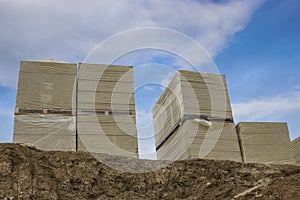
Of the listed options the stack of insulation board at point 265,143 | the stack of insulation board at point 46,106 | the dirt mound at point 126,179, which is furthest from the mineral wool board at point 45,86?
the stack of insulation board at point 265,143

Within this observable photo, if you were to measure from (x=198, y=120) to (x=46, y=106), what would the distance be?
3.64 m

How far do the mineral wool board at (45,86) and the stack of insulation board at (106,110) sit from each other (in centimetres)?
28

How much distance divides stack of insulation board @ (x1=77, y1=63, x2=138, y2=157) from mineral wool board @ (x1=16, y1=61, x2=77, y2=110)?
0.28 meters

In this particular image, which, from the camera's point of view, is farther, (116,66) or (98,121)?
(116,66)

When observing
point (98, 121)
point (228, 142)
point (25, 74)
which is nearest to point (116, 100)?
point (98, 121)

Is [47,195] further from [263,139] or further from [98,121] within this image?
[263,139]

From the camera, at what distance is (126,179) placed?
24.2ft

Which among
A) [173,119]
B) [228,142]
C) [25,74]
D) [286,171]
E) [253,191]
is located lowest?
[253,191]

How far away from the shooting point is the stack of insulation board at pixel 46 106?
8.23 meters

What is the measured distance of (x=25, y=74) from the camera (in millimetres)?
8727

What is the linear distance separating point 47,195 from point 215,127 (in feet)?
15.0

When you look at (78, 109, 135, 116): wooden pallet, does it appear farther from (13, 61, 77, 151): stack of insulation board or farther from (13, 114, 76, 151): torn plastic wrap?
(13, 114, 76, 151): torn plastic wrap

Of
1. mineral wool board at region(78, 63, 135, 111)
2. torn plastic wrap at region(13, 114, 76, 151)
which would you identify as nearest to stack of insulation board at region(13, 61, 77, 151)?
torn plastic wrap at region(13, 114, 76, 151)

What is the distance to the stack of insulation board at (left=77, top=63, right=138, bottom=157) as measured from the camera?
8430 millimetres
